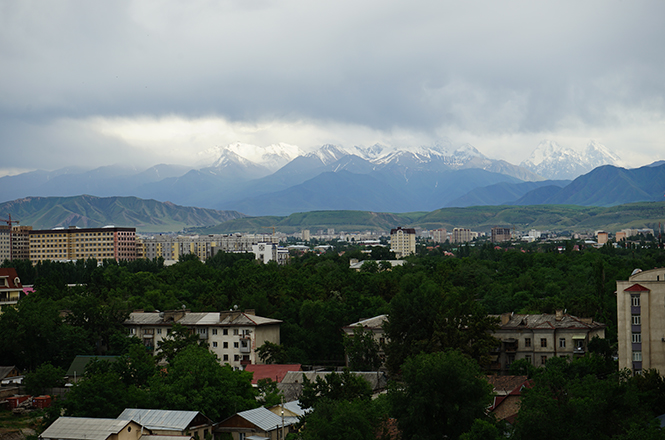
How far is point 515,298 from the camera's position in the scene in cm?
7369

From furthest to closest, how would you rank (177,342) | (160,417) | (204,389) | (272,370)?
(177,342), (272,370), (204,389), (160,417)

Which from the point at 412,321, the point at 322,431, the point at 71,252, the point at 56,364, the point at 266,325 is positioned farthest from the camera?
the point at 71,252

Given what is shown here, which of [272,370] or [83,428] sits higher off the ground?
[83,428]

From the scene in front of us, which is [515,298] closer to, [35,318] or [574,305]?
[574,305]

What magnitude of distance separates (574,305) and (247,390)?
108ft

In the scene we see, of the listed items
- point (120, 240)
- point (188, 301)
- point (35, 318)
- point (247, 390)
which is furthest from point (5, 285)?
point (120, 240)

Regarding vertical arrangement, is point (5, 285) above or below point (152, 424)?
above

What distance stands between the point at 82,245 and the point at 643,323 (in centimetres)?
17385

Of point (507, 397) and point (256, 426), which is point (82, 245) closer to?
point (256, 426)

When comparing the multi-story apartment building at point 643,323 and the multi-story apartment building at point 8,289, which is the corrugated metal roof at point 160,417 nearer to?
the multi-story apartment building at point 643,323

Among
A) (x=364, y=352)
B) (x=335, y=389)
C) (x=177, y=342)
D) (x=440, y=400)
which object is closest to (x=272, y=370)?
(x=364, y=352)

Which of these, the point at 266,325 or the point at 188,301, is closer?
the point at 266,325

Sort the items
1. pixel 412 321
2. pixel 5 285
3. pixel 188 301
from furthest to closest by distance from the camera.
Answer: pixel 188 301
pixel 5 285
pixel 412 321

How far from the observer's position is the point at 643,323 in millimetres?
44469
